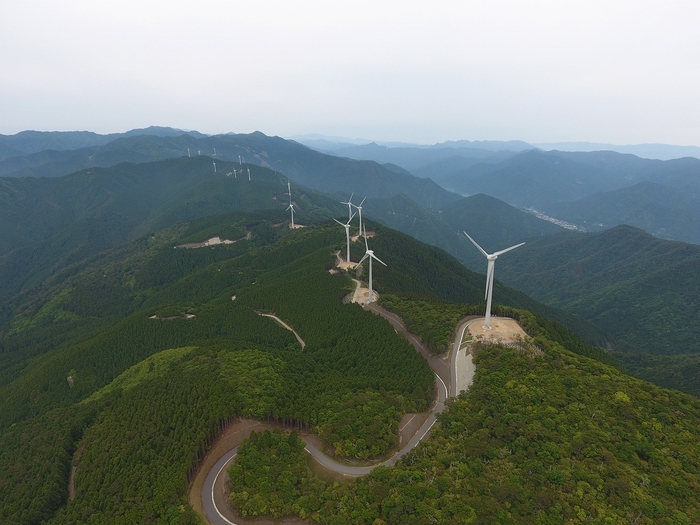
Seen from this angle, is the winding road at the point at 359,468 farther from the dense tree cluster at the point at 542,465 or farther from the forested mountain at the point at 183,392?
the dense tree cluster at the point at 542,465

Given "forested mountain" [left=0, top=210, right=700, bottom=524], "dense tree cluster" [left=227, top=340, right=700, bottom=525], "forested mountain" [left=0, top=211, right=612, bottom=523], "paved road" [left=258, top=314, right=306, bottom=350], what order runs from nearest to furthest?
1. "dense tree cluster" [left=227, top=340, right=700, bottom=525]
2. "forested mountain" [left=0, top=210, right=700, bottom=524]
3. "forested mountain" [left=0, top=211, right=612, bottom=523]
4. "paved road" [left=258, top=314, right=306, bottom=350]

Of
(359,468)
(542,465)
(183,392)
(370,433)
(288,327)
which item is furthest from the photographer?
(288,327)

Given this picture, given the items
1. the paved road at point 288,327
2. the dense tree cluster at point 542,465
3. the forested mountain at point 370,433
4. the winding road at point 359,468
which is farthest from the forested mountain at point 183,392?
the dense tree cluster at point 542,465

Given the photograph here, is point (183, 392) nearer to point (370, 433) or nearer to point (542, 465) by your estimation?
point (370, 433)

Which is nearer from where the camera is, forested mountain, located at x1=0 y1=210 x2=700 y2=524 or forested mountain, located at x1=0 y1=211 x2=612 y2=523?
forested mountain, located at x1=0 y1=210 x2=700 y2=524

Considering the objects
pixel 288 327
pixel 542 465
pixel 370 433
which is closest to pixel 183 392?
pixel 370 433

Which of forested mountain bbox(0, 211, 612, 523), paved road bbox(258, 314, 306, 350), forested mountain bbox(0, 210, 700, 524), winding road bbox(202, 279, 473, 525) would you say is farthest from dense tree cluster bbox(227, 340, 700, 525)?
paved road bbox(258, 314, 306, 350)

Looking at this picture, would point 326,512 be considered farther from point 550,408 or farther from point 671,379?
point 671,379

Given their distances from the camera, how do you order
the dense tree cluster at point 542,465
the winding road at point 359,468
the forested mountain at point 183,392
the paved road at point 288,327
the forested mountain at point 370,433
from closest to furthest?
the dense tree cluster at point 542,465
the forested mountain at point 370,433
the winding road at point 359,468
the forested mountain at point 183,392
the paved road at point 288,327

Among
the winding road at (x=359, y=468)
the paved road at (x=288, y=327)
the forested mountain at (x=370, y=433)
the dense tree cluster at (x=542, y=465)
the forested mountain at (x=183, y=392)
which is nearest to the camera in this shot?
the dense tree cluster at (x=542, y=465)

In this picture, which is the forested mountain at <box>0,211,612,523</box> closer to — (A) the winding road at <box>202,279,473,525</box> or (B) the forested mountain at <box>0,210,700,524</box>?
(B) the forested mountain at <box>0,210,700,524</box>

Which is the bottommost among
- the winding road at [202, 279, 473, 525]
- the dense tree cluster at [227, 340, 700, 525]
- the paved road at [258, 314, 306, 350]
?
the paved road at [258, 314, 306, 350]

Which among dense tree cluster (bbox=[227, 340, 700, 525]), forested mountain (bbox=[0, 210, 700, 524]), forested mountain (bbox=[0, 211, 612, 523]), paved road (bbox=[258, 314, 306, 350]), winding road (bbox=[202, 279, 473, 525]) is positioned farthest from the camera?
paved road (bbox=[258, 314, 306, 350])
